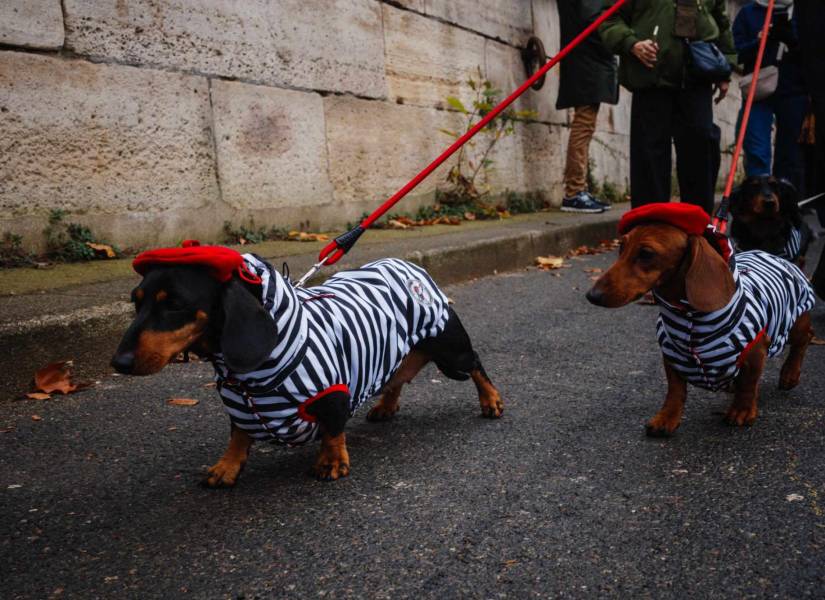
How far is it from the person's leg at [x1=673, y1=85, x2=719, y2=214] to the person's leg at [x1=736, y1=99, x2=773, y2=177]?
141 cm

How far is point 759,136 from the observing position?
251 inches

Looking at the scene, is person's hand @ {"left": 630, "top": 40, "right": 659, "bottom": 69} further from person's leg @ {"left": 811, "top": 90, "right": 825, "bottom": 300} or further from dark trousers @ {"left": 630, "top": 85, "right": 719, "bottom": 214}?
person's leg @ {"left": 811, "top": 90, "right": 825, "bottom": 300}

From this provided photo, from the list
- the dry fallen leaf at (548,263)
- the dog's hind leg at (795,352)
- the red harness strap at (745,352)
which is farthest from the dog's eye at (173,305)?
the dry fallen leaf at (548,263)

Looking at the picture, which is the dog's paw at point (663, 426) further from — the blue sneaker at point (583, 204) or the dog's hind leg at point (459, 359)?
the blue sneaker at point (583, 204)

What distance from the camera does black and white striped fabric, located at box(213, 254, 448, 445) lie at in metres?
→ 2.03

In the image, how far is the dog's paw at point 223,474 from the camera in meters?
2.19

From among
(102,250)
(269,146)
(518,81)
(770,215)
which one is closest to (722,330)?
(770,215)

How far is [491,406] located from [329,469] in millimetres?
732

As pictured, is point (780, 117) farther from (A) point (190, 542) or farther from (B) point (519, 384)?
(A) point (190, 542)

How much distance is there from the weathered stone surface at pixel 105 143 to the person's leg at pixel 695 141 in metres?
3.02

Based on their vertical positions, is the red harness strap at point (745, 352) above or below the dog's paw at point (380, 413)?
above

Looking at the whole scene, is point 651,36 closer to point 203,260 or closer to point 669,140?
point 669,140

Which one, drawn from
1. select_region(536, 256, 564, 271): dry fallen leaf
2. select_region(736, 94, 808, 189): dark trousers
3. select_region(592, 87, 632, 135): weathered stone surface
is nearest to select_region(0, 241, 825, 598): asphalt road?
select_region(536, 256, 564, 271): dry fallen leaf

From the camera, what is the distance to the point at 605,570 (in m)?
1.67
